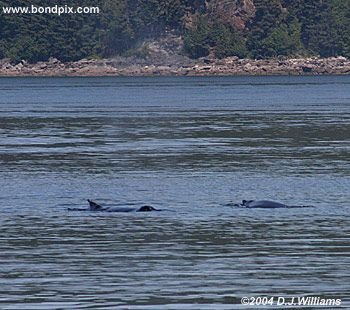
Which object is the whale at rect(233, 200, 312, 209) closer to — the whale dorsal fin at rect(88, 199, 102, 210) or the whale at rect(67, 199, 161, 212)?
the whale at rect(67, 199, 161, 212)

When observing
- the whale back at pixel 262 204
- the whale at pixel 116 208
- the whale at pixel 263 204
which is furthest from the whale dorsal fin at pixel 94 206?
the whale back at pixel 262 204

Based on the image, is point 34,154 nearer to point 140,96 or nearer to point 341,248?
point 341,248

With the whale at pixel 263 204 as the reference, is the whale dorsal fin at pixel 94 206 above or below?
above

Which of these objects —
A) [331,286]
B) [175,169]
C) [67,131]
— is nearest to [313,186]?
[175,169]

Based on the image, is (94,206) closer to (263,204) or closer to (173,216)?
(173,216)

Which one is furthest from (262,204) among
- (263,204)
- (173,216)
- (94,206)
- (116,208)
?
(94,206)

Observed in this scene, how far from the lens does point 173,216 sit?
113ft

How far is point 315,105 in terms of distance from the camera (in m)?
103

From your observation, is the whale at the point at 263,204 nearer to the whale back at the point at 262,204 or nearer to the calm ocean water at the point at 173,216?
the whale back at the point at 262,204

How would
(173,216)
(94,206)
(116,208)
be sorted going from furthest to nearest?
1. (116,208)
2. (94,206)
3. (173,216)

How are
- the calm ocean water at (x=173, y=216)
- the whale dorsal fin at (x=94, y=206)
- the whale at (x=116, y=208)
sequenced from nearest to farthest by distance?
the calm ocean water at (x=173, y=216) → the whale at (x=116, y=208) → the whale dorsal fin at (x=94, y=206)

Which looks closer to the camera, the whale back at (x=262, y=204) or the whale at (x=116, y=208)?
the whale at (x=116, y=208)

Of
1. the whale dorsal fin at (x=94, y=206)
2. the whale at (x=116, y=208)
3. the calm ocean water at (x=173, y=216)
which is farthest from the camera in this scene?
the whale dorsal fin at (x=94, y=206)

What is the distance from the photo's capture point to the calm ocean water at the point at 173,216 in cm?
2477
